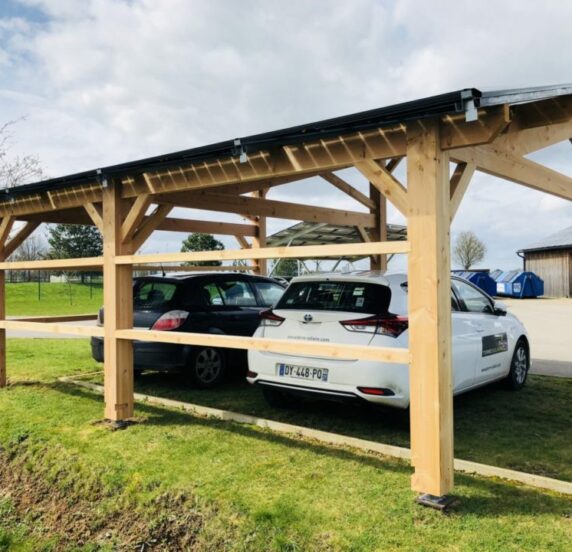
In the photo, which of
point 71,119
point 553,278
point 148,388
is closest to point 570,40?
point 148,388

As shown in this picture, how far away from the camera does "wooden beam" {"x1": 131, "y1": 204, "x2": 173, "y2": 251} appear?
573 centimetres

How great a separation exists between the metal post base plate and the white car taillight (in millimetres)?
4037

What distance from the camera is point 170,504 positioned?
150 inches

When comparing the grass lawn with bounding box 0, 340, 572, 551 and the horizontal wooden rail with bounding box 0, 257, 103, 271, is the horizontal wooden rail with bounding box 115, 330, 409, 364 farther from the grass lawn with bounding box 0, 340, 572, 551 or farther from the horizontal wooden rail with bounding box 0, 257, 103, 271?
the horizontal wooden rail with bounding box 0, 257, 103, 271

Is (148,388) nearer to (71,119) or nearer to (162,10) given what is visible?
(162,10)

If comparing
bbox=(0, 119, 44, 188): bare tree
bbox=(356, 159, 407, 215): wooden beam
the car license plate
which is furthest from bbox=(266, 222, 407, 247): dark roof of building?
bbox=(0, 119, 44, 188): bare tree

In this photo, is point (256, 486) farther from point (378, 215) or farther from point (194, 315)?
point (378, 215)

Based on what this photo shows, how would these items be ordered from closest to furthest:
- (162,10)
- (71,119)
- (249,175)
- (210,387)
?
(249,175), (162,10), (210,387), (71,119)

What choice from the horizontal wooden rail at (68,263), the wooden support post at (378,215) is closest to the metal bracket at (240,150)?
the horizontal wooden rail at (68,263)

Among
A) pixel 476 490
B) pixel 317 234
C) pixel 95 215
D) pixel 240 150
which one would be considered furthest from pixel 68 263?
pixel 317 234

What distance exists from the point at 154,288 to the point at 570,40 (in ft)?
19.3

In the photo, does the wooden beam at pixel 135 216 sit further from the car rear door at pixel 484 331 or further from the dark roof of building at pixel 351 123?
the car rear door at pixel 484 331

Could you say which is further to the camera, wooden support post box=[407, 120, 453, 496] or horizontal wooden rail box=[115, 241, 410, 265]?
horizontal wooden rail box=[115, 241, 410, 265]

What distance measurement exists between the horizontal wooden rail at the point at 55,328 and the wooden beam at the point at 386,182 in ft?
11.8
